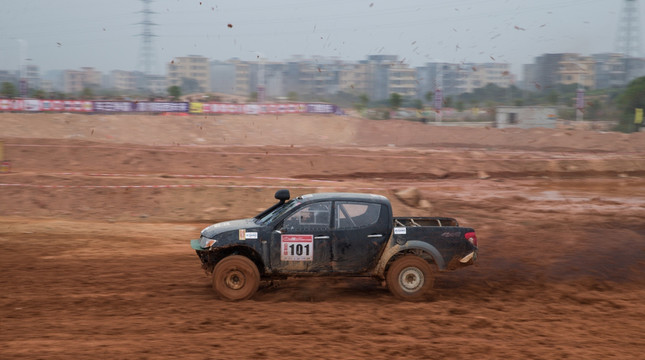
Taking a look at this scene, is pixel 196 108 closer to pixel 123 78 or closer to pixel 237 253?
pixel 237 253

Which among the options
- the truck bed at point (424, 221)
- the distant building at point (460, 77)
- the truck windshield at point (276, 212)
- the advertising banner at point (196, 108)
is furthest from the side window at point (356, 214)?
the advertising banner at point (196, 108)

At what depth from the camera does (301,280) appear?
32.9 ft

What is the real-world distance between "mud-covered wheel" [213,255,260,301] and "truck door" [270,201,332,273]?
359mm

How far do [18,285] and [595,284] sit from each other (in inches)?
390

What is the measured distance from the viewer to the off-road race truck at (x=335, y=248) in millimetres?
8633

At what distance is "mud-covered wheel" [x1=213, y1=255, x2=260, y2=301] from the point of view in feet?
28.1

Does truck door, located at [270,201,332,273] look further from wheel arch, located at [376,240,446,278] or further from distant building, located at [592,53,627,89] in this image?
distant building, located at [592,53,627,89]

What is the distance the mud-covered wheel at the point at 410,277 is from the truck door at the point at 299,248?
1.01 metres

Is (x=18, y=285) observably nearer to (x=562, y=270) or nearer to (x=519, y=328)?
(x=519, y=328)

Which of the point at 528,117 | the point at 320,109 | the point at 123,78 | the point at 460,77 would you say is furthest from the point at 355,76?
the point at 528,117

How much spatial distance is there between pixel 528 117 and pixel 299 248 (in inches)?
1911

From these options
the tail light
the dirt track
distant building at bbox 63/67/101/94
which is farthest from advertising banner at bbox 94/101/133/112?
distant building at bbox 63/67/101/94

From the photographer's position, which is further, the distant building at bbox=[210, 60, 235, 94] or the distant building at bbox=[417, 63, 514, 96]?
the distant building at bbox=[210, 60, 235, 94]

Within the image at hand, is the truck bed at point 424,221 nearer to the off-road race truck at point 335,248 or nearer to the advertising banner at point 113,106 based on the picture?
the off-road race truck at point 335,248
